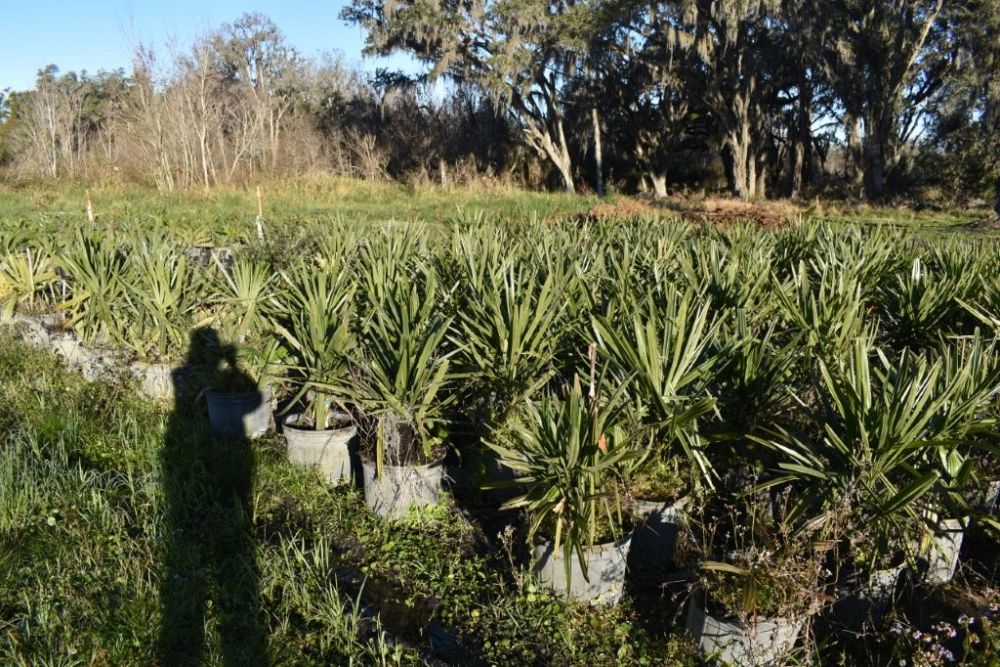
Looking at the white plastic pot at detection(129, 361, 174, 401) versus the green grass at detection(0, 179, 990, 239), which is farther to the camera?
the green grass at detection(0, 179, 990, 239)

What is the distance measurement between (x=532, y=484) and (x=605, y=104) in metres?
28.7

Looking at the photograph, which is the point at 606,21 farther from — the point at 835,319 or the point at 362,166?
the point at 835,319

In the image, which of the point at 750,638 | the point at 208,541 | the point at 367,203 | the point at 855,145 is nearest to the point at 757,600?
the point at 750,638

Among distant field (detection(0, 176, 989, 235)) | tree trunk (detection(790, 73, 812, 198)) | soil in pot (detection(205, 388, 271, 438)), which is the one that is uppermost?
tree trunk (detection(790, 73, 812, 198))

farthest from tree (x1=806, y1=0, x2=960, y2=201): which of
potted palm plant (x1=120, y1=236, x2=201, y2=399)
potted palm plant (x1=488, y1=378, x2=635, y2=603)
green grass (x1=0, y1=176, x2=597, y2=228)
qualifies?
potted palm plant (x1=488, y1=378, x2=635, y2=603)

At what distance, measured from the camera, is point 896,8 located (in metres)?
22.8

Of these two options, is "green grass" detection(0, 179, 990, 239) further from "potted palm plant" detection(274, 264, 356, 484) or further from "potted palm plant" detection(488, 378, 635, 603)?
"potted palm plant" detection(488, 378, 635, 603)

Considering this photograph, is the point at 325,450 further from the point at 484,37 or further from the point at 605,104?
the point at 605,104

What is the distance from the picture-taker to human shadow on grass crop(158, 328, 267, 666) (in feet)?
9.09

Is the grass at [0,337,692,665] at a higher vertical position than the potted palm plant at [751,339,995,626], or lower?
lower

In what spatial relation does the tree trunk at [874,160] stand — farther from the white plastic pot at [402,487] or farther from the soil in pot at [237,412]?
the white plastic pot at [402,487]

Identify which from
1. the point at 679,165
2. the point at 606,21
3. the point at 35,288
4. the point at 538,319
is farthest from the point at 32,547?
the point at 679,165

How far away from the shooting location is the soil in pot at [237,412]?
475 centimetres

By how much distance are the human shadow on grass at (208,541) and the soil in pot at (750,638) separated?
160cm
